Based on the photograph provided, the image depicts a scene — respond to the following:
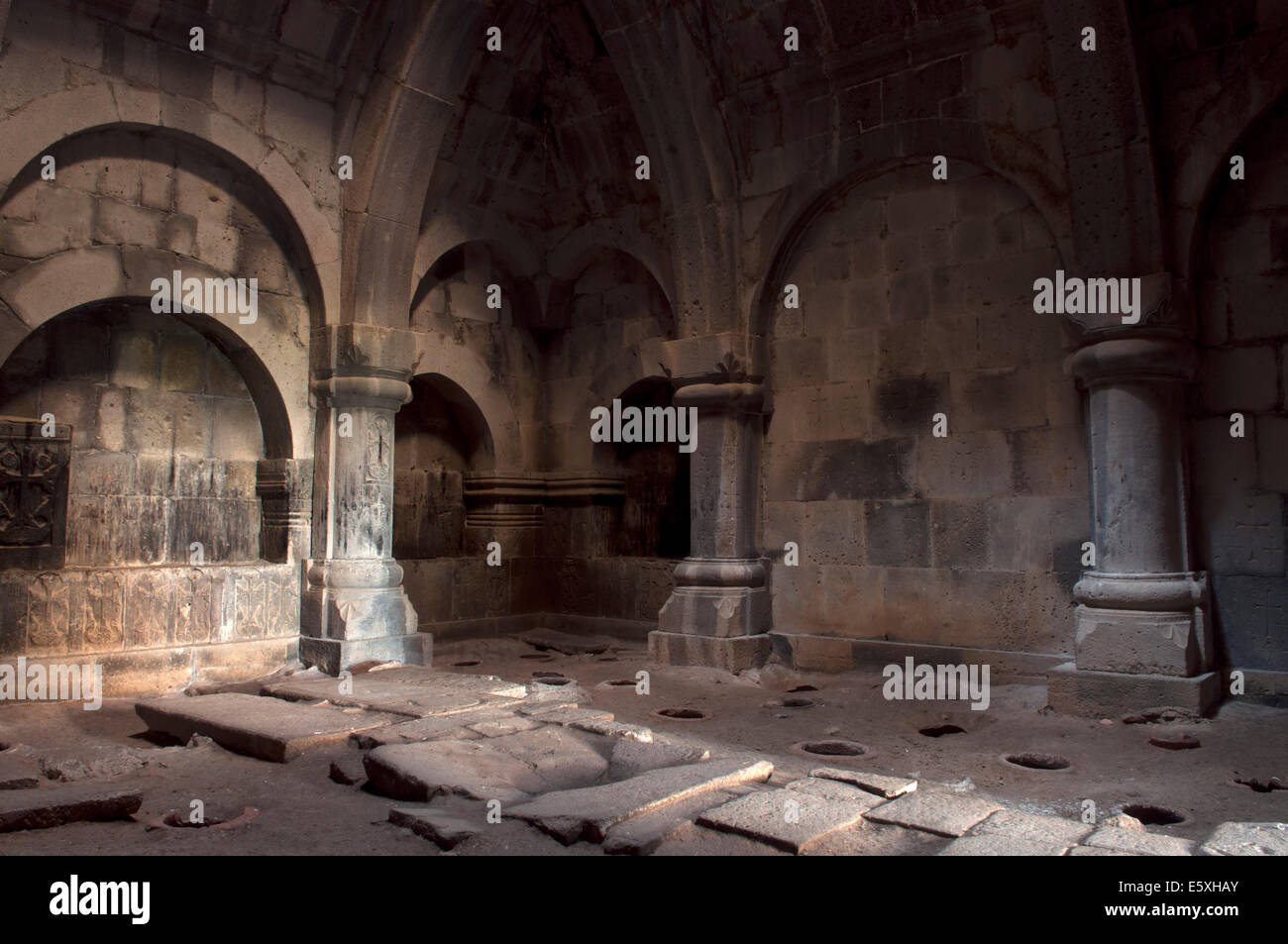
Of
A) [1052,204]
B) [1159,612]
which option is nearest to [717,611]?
[1159,612]

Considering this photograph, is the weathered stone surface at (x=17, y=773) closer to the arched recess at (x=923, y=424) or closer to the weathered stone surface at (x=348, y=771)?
the weathered stone surface at (x=348, y=771)

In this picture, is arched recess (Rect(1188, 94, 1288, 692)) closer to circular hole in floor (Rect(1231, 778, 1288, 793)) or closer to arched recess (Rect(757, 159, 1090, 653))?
arched recess (Rect(757, 159, 1090, 653))

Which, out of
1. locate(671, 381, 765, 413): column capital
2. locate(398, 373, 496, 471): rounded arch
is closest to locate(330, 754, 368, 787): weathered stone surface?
locate(671, 381, 765, 413): column capital

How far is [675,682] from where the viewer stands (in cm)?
566

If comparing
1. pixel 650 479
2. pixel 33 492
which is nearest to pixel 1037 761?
pixel 650 479

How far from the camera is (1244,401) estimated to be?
461 centimetres

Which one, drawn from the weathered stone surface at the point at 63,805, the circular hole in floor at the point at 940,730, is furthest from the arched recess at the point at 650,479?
the weathered stone surface at the point at 63,805

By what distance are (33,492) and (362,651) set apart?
1.90 meters

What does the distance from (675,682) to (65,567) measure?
3.40 metres

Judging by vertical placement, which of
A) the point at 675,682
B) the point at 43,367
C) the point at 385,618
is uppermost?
the point at 43,367

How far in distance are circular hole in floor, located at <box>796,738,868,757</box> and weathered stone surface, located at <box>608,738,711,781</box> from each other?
773mm

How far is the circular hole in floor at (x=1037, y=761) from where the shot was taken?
3750 millimetres

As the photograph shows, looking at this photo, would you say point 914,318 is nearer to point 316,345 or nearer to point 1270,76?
point 1270,76

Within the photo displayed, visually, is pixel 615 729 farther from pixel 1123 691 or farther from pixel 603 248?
pixel 603 248
